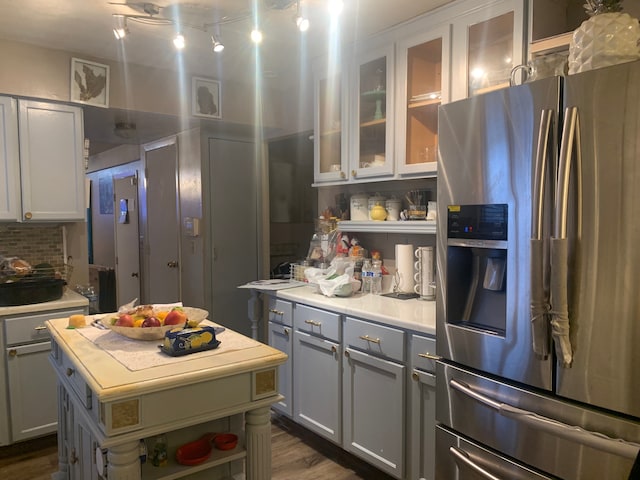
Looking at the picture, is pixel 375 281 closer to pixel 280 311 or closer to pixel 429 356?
pixel 280 311

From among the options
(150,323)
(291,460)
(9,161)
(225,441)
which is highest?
(9,161)

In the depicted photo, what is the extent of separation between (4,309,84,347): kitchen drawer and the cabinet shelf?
1822mm

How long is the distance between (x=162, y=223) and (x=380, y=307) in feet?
9.22

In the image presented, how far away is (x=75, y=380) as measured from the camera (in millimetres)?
1641

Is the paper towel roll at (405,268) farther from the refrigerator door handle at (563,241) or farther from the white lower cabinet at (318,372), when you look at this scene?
the refrigerator door handle at (563,241)

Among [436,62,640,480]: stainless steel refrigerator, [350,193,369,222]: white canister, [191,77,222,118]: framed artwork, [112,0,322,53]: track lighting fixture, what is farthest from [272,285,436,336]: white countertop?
[191,77,222,118]: framed artwork

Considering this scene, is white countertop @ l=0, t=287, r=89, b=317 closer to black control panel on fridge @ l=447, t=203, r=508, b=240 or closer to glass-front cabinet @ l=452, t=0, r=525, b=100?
black control panel on fridge @ l=447, t=203, r=508, b=240

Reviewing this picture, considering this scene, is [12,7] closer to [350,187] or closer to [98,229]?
[350,187]

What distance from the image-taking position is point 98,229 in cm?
620

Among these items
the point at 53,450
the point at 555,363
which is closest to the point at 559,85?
the point at 555,363

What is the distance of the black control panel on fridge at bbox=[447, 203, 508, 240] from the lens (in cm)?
158

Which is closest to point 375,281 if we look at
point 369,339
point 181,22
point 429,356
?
point 369,339

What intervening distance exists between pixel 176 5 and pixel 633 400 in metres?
2.42

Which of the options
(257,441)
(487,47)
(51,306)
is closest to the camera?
(257,441)
